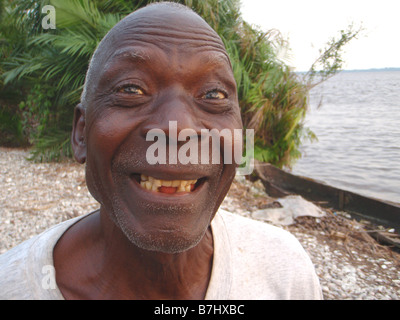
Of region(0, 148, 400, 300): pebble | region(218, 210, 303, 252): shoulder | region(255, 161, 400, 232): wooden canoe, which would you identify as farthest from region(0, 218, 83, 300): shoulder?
region(255, 161, 400, 232): wooden canoe

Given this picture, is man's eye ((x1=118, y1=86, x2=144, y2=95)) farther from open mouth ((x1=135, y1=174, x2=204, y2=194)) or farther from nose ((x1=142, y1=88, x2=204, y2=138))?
open mouth ((x1=135, y1=174, x2=204, y2=194))

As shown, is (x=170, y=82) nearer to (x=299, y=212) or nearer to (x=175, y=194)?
(x=175, y=194)

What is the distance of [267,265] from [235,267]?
0.51 ft

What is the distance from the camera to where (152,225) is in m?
1.10

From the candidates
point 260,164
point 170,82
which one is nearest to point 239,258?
point 170,82

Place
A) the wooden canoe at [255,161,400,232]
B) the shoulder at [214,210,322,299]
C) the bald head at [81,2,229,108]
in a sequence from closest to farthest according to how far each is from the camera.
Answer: the bald head at [81,2,229,108] → the shoulder at [214,210,322,299] → the wooden canoe at [255,161,400,232]

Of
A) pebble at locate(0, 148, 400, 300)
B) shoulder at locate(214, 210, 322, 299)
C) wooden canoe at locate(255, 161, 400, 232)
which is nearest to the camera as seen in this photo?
shoulder at locate(214, 210, 322, 299)

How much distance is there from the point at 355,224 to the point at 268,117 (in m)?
3.32

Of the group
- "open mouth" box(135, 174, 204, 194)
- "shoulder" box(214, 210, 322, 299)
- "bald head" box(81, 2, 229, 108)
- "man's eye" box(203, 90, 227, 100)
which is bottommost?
"shoulder" box(214, 210, 322, 299)

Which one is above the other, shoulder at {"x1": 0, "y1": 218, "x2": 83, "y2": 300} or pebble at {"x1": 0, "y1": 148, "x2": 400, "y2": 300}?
shoulder at {"x1": 0, "y1": 218, "x2": 83, "y2": 300}

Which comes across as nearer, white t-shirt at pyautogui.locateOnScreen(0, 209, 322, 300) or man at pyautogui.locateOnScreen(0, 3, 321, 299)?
man at pyautogui.locateOnScreen(0, 3, 321, 299)

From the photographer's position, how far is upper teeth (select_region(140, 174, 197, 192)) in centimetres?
113

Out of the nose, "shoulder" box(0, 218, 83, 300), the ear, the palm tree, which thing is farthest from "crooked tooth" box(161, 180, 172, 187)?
the palm tree

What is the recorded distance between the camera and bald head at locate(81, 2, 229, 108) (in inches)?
48.5
